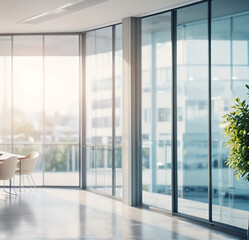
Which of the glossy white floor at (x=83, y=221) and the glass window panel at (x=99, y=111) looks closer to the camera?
the glossy white floor at (x=83, y=221)

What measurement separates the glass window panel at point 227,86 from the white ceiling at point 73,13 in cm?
86

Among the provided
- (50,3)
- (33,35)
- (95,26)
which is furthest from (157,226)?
(33,35)

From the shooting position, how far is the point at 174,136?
24.2 ft

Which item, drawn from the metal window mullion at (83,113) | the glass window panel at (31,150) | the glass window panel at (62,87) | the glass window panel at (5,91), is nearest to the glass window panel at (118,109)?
the metal window mullion at (83,113)

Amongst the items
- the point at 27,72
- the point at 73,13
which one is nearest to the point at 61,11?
the point at 73,13

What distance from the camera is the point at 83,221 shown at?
6848 mm

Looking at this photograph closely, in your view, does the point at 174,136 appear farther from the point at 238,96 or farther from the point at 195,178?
the point at 238,96

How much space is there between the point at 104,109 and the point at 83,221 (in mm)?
2834

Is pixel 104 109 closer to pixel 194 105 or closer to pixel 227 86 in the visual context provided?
pixel 194 105

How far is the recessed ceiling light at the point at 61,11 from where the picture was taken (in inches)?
282

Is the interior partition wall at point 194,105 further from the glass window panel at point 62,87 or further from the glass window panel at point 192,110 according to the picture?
the glass window panel at point 62,87

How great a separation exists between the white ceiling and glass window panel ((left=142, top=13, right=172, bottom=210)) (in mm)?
372

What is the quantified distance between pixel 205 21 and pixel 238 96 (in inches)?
48.5

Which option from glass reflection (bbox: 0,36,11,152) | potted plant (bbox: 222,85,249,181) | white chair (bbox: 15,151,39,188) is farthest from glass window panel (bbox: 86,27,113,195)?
potted plant (bbox: 222,85,249,181)
